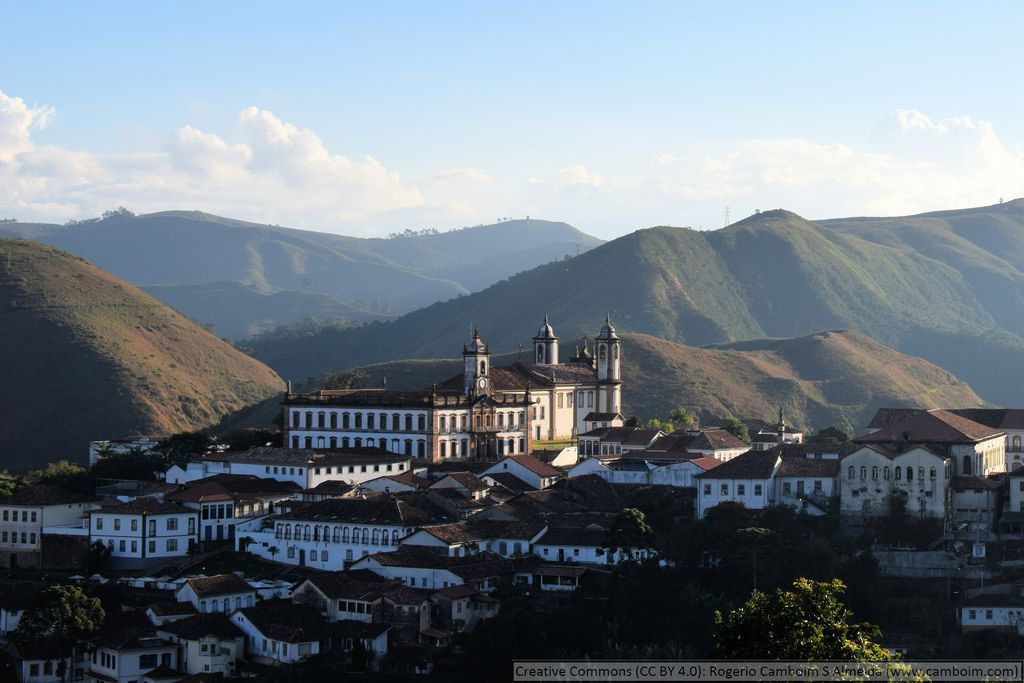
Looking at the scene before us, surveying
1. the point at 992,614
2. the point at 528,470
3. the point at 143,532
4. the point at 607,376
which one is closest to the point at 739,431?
the point at 607,376

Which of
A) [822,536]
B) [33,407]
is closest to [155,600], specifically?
[822,536]

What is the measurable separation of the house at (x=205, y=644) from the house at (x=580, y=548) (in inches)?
516

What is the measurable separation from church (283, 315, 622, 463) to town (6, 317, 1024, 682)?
3446 millimetres

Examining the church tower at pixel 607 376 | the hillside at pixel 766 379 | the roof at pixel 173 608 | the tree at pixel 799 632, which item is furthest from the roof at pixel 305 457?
the tree at pixel 799 632

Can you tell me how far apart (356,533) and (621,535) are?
38.6ft

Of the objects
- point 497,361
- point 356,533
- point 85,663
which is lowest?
point 85,663

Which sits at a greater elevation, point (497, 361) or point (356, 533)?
point (497, 361)

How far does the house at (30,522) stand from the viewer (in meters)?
71.4

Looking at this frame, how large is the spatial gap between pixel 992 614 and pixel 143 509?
36.2 metres

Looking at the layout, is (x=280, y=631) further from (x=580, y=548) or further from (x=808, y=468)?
(x=808, y=468)

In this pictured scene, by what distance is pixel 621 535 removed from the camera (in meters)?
63.2

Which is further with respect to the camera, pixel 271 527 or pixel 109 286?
pixel 109 286

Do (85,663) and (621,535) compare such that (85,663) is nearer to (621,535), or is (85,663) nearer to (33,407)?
(621,535)

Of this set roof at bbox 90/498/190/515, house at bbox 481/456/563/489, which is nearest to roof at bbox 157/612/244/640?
roof at bbox 90/498/190/515
